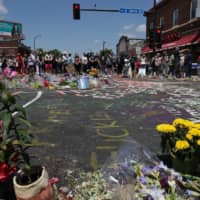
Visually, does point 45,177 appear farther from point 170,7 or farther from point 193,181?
point 170,7

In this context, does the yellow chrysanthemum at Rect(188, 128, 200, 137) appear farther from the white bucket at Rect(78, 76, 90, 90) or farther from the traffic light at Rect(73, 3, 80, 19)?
the traffic light at Rect(73, 3, 80, 19)

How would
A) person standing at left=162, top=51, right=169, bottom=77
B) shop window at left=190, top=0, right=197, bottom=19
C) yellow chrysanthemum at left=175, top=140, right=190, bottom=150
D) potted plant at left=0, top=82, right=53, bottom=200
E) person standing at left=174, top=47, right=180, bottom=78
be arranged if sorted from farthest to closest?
shop window at left=190, top=0, right=197, bottom=19, person standing at left=162, top=51, right=169, bottom=77, person standing at left=174, top=47, right=180, bottom=78, yellow chrysanthemum at left=175, top=140, right=190, bottom=150, potted plant at left=0, top=82, right=53, bottom=200

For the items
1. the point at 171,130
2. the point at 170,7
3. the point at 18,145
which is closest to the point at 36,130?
the point at 18,145

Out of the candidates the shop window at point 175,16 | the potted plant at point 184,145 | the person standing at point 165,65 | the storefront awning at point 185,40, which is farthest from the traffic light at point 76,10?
the potted plant at point 184,145

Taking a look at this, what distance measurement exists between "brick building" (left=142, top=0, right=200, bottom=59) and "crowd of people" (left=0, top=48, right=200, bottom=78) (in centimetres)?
206

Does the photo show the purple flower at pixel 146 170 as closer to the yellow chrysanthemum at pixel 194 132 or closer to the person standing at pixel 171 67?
the yellow chrysanthemum at pixel 194 132

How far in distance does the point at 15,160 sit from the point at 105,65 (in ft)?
64.8

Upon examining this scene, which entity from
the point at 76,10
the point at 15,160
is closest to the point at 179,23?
the point at 76,10

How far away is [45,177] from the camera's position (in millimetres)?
2078

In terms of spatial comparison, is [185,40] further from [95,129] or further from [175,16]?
[95,129]

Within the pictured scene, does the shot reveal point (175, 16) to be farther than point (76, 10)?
Yes

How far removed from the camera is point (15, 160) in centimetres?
221

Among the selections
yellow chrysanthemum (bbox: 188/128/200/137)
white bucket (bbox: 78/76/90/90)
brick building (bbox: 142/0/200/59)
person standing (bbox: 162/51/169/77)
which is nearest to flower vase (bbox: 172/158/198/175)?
yellow chrysanthemum (bbox: 188/128/200/137)

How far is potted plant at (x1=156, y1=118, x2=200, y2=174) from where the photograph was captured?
257 centimetres
